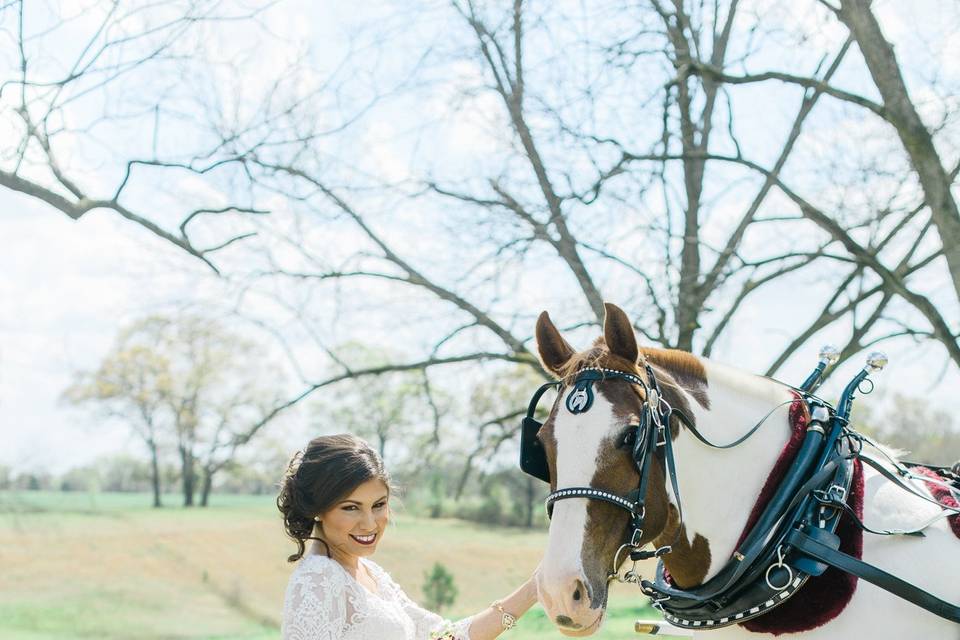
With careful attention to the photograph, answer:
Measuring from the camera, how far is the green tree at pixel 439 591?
9406mm

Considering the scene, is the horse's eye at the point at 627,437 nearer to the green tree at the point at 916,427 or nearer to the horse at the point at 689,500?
the horse at the point at 689,500

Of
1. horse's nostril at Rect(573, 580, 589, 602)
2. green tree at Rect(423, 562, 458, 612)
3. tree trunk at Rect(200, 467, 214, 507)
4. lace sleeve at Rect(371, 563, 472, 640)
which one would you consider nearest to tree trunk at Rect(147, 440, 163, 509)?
tree trunk at Rect(200, 467, 214, 507)

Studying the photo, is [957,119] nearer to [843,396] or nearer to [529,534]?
[843,396]

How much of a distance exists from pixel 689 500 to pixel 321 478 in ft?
3.38

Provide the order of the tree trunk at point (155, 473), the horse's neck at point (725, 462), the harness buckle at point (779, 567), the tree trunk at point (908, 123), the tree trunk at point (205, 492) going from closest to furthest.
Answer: the harness buckle at point (779, 567), the horse's neck at point (725, 462), the tree trunk at point (908, 123), the tree trunk at point (155, 473), the tree trunk at point (205, 492)

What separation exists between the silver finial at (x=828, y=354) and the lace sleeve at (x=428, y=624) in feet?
4.42

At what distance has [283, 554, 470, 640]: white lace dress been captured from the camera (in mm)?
2293

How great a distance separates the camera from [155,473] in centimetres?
1045

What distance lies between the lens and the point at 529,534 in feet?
39.7

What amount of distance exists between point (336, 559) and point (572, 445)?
2.93 feet

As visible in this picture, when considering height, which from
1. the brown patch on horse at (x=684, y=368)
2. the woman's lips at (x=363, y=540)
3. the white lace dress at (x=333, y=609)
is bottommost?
the white lace dress at (x=333, y=609)

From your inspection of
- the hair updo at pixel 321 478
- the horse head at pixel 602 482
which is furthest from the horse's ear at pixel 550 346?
the hair updo at pixel 321 478

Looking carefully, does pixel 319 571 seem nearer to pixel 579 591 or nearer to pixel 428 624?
pixel 428 624

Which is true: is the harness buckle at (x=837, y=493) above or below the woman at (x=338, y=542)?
above
